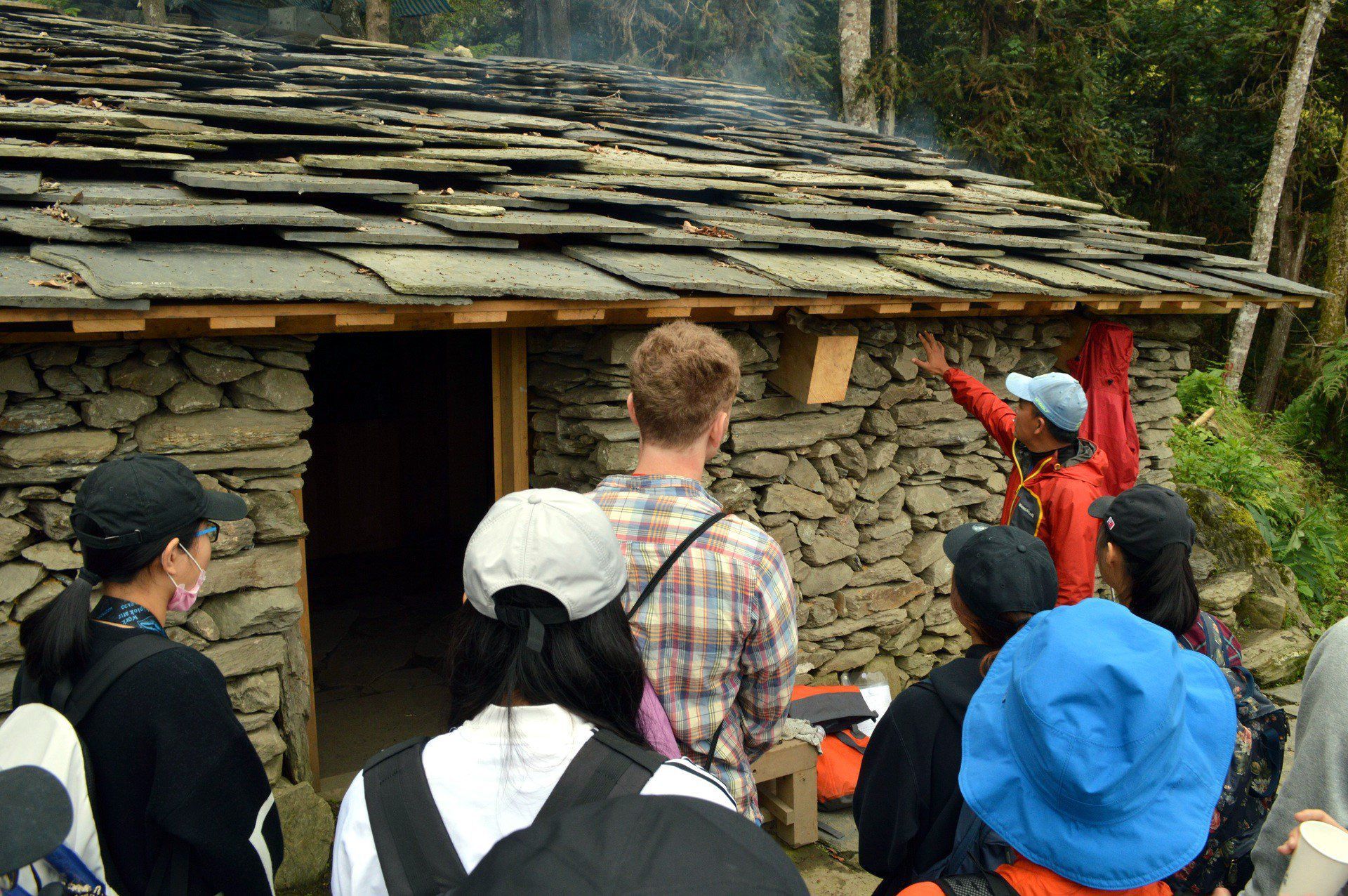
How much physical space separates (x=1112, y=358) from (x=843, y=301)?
2262 millimetres

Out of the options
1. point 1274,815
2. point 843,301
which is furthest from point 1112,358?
point 1274,815

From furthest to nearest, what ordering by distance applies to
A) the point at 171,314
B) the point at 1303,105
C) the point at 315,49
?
the point at 1303,105, the point at 315,49, the point at 171,314

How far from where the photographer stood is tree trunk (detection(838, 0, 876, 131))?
1191 cm

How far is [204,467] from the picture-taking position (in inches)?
127

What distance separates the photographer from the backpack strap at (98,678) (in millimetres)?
1926

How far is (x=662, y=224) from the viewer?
4469mm

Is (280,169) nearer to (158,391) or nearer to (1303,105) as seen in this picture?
(158,391)

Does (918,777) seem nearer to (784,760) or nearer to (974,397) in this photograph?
(784,760)

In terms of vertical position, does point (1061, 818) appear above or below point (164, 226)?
below

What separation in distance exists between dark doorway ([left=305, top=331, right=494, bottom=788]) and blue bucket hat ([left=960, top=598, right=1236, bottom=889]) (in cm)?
527

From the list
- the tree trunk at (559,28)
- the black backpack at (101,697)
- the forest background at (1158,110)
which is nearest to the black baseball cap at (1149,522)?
the black backpack at (101,697)

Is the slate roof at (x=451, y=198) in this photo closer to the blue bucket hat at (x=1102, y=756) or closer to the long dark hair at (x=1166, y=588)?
the long dark hair at (x=1166, y=588)

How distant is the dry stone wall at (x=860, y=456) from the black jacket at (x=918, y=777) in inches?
82.2

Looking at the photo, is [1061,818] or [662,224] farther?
[662,224]
